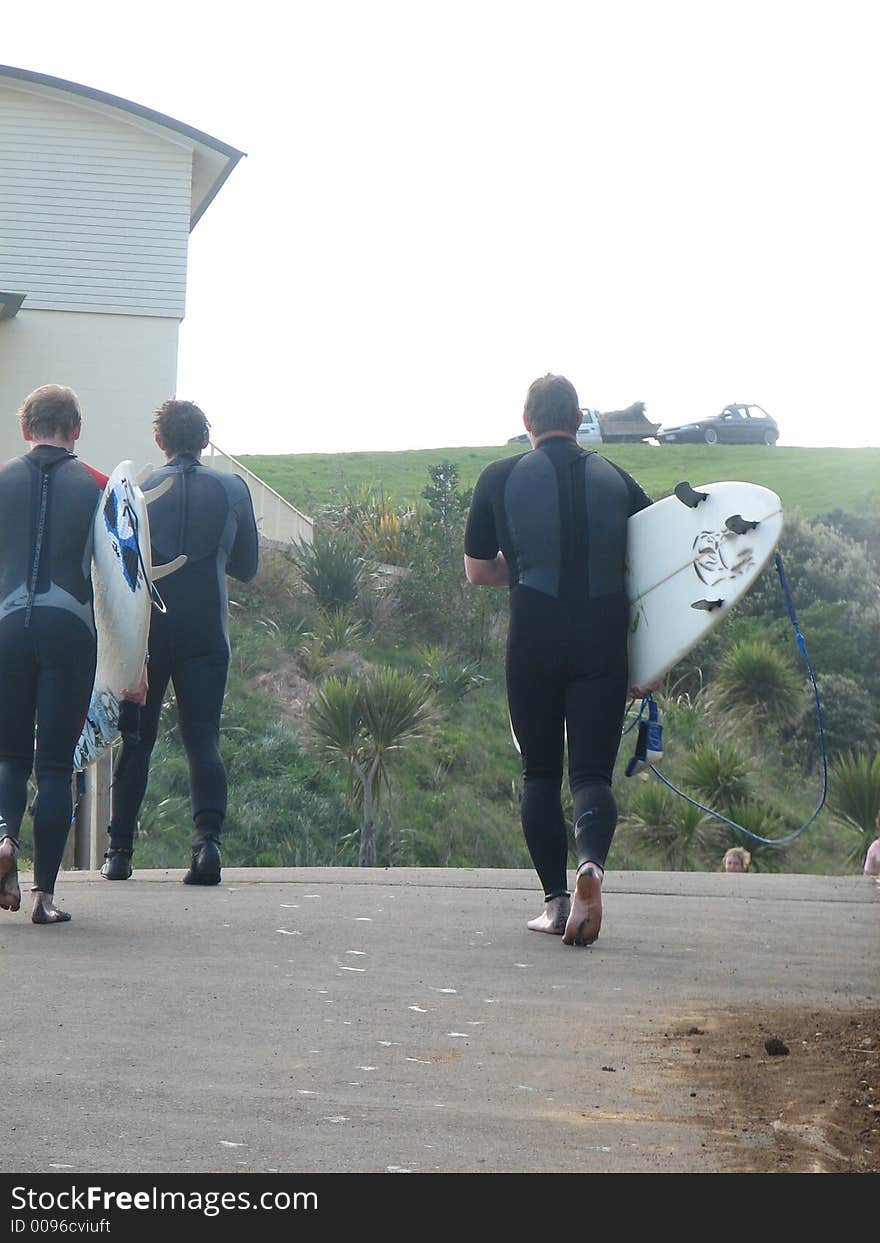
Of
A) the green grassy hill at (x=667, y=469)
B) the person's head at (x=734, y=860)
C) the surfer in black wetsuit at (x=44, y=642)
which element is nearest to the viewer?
the surfer in black wetsuit at (x=44, y=642)

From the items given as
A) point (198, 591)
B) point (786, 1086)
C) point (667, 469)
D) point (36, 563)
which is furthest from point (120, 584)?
point (667, 469)

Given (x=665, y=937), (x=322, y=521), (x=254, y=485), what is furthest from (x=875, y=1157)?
(x=322, y=521)

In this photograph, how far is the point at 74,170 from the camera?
27.0 m

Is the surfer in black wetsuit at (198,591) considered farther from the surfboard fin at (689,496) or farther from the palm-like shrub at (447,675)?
the palm-like shrub at (447,675)

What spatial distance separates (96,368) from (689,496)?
21531mm

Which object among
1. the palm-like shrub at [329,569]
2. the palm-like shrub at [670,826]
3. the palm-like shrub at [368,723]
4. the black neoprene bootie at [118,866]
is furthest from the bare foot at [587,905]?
the palm-like shrub at [329,569]

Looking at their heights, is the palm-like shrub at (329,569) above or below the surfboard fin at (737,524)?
below

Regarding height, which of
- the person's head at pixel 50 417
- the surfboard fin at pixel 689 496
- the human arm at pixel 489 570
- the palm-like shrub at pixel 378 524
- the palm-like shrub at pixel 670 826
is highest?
the person's head at pixel 50 417

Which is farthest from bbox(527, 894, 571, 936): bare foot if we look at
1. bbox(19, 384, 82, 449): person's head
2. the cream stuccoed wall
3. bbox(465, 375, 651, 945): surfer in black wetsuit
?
the cream stuccoed wall

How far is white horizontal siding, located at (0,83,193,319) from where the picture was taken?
26.8 meters

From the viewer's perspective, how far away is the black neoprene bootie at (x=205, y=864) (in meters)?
7.61

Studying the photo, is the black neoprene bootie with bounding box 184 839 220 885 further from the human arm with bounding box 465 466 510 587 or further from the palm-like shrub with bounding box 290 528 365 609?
the palm-like shrub with bounding box 290 528 365 609

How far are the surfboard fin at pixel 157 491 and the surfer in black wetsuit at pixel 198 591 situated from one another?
43 mm
